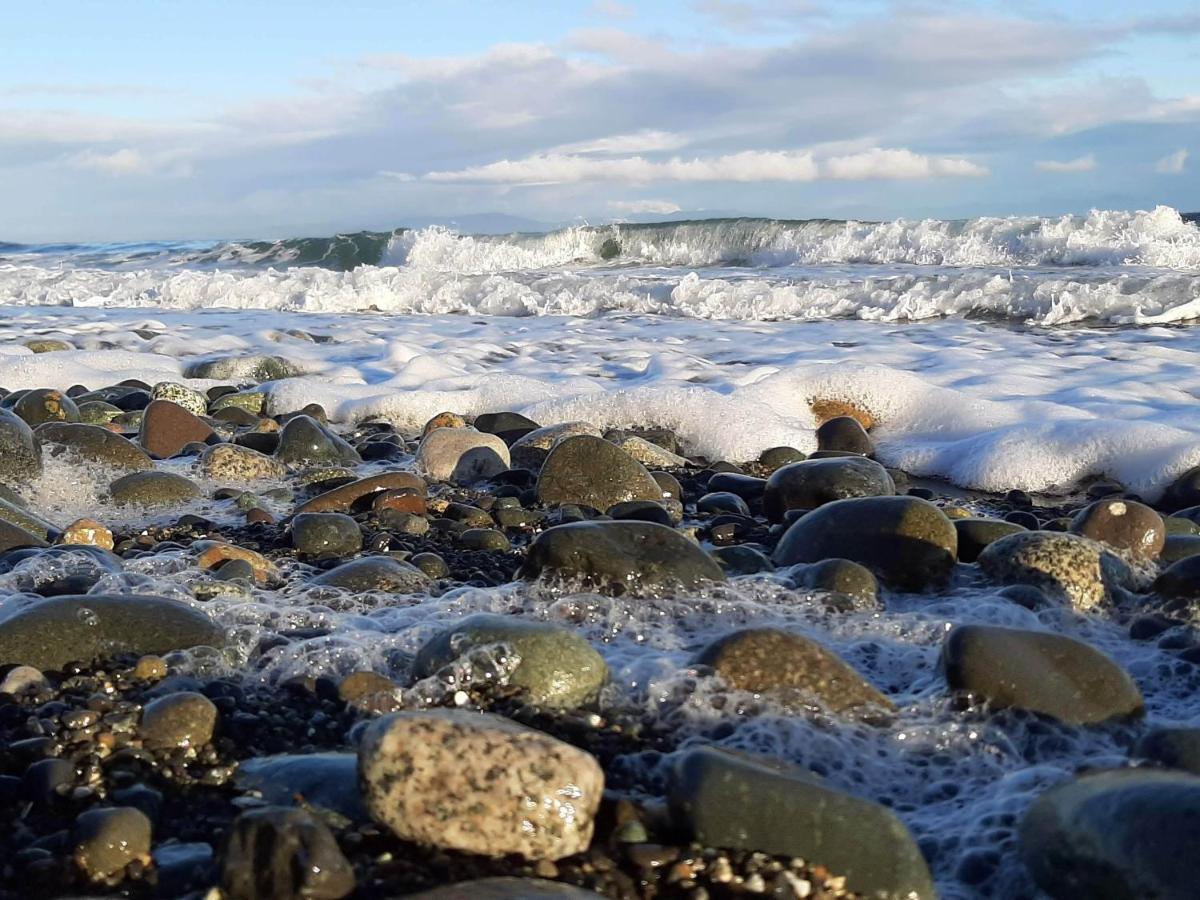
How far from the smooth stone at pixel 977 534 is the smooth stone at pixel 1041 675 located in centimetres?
104

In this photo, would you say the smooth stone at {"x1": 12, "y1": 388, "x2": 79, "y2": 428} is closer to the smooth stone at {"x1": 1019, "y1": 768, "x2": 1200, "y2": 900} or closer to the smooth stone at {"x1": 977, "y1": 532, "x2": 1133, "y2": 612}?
the smooth stone at {"x1": 977, "y1": 532, "x2": 1133, "y2": 612}

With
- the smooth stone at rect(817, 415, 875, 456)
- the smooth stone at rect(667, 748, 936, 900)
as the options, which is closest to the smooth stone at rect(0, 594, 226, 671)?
the smooth stone at rect(667, 748, 936, 900)

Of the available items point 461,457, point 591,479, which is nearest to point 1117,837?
point 591,479

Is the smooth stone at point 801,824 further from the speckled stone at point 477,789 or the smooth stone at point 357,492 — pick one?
the smooth stone at point 357,492

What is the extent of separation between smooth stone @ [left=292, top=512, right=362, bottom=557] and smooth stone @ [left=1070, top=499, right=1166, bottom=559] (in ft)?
7.65

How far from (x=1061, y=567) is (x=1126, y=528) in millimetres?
451

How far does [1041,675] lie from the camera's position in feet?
7.70

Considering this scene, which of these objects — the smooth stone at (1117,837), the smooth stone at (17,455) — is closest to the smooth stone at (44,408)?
the smooth stone at (17,455)

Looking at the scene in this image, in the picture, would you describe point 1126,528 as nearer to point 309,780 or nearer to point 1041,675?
point 1041,675

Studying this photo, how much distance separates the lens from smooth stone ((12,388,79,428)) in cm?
526

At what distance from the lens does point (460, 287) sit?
14398mm

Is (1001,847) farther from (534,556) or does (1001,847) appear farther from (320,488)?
(320,488)

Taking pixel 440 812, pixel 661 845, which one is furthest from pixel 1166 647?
pixel 440 812

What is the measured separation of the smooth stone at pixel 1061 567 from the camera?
310cm
